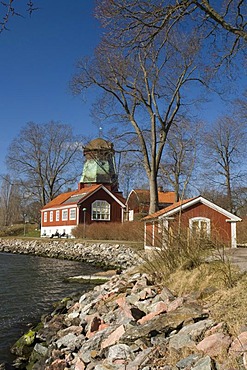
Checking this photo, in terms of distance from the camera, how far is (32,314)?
9.41 metres

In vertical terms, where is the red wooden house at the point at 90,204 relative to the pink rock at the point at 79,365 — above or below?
above

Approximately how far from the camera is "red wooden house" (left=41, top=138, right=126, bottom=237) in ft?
116

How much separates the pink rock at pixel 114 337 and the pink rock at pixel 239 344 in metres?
1.60

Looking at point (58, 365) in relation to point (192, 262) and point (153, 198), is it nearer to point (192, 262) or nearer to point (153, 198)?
point (192, 262)

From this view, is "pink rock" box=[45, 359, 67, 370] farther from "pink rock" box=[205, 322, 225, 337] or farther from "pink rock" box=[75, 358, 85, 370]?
"pink rock" box=[205, 322, 225, 337]

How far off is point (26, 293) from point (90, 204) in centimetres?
2344

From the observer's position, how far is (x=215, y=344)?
3719mm

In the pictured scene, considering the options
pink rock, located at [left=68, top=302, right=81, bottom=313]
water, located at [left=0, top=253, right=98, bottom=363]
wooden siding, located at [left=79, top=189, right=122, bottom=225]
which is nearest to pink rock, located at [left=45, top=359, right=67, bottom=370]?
water, located at [left=0, top=253, right=98, bottom=363]

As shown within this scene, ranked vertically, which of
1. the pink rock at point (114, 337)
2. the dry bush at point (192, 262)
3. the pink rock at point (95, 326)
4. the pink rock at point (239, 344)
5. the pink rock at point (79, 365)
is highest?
the dry bush at point (192, 262)

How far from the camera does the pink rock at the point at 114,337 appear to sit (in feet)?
15.6

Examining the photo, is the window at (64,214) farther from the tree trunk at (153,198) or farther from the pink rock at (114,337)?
the pink rock at (114,337)

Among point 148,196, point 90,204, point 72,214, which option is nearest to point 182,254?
point 90,204

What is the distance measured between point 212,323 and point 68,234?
32.0 meters

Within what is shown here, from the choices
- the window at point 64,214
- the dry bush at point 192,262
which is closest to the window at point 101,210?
the window at point 64,214
